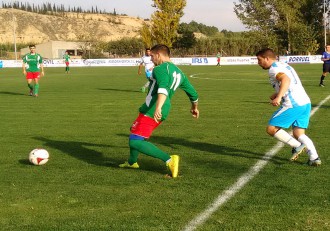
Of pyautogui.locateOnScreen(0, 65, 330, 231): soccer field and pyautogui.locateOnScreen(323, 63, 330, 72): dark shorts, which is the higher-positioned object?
pyautogui.locateOnScreen(323, 63, 330, 72): dark shorts

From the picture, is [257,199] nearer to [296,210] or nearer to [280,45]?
[296,210]

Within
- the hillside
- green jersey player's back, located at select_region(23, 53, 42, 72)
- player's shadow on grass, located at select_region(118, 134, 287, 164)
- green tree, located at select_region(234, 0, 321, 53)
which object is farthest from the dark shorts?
the hillside

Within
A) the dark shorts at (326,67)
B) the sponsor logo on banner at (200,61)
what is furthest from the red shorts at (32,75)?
the sponsor logo on banner at (200,61)

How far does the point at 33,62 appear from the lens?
19.1 meters

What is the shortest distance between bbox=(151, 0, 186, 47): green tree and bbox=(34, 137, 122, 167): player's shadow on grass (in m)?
60.7

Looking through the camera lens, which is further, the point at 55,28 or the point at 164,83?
the point at 55,28

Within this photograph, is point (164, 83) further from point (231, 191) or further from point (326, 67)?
point (326, 67)

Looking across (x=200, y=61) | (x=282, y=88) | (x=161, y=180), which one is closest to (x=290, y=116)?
(x=282, y=88)

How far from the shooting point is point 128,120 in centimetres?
1198

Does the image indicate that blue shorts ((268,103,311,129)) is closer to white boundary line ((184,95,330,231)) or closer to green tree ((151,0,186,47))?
white boundary line ((184,95,330,231))

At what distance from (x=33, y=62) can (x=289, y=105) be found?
14.3 meters

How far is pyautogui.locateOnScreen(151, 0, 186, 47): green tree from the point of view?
225 feet

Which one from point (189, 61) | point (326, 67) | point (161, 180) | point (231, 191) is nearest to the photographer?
point (231, 191)

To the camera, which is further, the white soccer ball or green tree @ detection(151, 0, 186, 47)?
green tree @ detection(151, 0, 186, 47)
